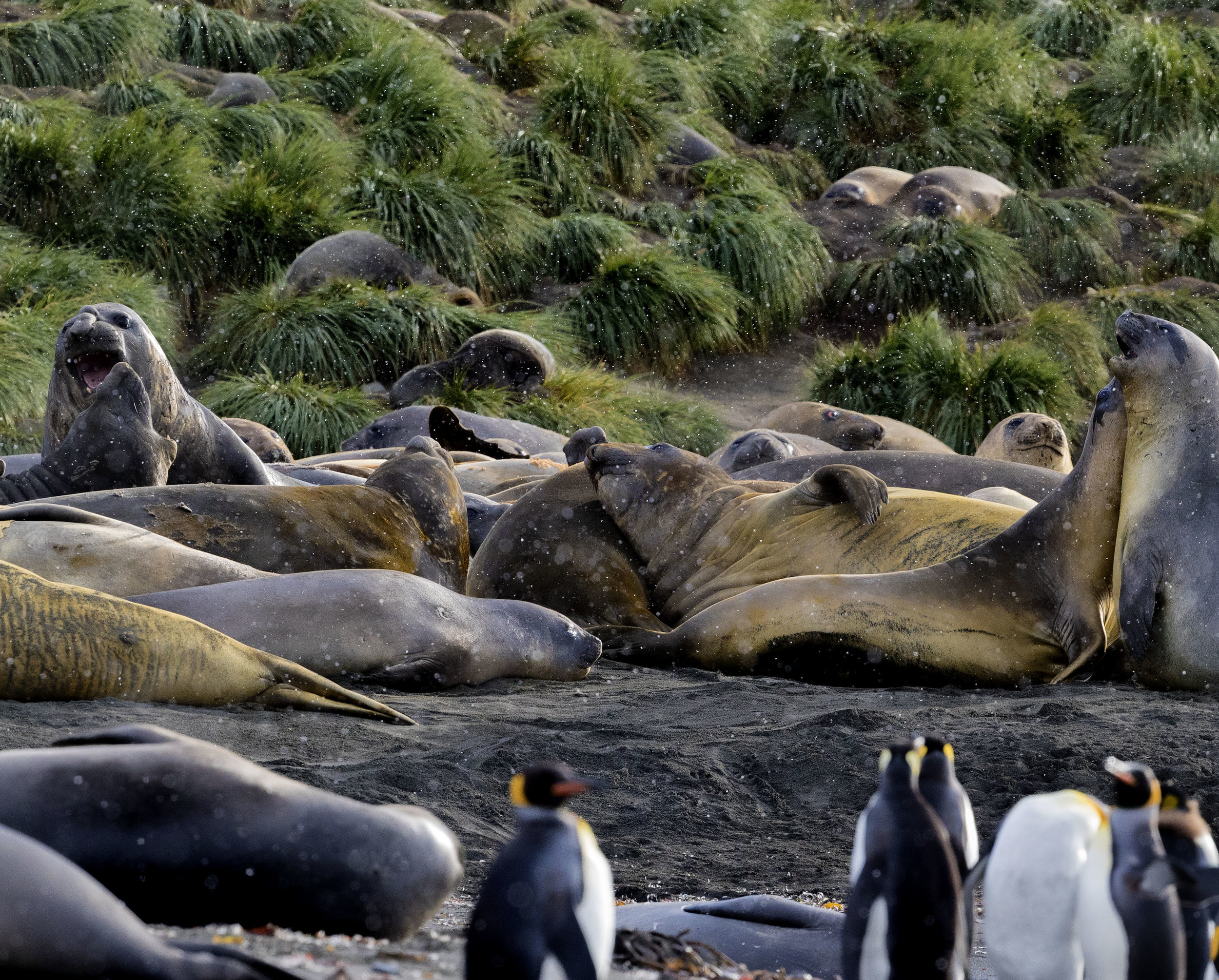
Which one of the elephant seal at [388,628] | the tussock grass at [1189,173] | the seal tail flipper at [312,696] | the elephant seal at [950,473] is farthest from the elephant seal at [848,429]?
the tussock grass at [1189,173]

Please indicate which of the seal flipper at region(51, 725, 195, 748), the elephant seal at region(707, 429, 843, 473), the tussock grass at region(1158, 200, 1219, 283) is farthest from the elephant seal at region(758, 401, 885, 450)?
the seal flipper at region(51, 725, 195, 748)

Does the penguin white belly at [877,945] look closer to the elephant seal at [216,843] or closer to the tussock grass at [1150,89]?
the elephant seal at [216,843]

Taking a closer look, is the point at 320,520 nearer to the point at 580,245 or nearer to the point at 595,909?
the point at 595,909

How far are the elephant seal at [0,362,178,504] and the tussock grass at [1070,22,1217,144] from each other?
19429 mm

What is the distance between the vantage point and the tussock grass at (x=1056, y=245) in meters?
18.9

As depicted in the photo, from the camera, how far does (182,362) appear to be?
1491 cm

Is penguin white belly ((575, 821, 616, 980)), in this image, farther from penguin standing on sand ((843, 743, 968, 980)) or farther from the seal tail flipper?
the seal tail flipper

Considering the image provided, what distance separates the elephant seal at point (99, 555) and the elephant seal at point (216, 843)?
260 cm

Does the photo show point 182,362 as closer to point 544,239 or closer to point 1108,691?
point 544,239

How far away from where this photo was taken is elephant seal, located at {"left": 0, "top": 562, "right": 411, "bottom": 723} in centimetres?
381

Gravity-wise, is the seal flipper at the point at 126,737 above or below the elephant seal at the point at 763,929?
above

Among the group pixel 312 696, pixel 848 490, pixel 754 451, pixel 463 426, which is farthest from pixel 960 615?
pixel 463 426

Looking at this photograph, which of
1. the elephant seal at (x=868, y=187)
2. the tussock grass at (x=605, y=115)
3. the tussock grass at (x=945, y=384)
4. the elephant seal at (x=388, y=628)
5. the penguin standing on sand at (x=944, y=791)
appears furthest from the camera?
the elephant seal at (x=868, y=187)

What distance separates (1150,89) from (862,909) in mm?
23132
